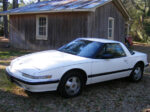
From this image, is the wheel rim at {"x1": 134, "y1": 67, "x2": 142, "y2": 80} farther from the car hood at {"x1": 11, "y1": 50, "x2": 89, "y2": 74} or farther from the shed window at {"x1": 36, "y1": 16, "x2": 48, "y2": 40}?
the shed window at {"x1": 36, "y1": 16, "x2": 48, "y2": 40}

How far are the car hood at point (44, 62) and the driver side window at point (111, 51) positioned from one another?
0.59 meters

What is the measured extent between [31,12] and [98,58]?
965 cm

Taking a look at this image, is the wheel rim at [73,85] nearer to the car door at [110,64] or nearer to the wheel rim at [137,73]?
the car door at [110,64]

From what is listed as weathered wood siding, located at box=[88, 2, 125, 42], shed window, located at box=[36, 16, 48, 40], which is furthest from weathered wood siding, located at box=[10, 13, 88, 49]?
weathered wood siding, located at box=[88, 2, 125, 42]

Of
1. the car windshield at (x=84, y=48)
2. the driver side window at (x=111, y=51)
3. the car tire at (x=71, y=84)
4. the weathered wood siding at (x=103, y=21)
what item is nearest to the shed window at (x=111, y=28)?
the weathered wood siding at (x=103, y=21)

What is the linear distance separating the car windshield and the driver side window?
0.16 metres

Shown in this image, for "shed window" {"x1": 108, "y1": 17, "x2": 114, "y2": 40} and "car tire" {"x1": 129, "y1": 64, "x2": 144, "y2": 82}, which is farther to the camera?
"shed window" {"x1": 108, "y1": 17, "x2": 114, "y2": 40}

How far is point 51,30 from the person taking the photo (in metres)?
13.6

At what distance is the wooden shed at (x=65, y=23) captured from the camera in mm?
12016

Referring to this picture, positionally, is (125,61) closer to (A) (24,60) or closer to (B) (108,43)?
(B) (108,43)

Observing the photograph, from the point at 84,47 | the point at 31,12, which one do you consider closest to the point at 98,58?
the point at 84,47

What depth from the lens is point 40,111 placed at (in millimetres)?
4059

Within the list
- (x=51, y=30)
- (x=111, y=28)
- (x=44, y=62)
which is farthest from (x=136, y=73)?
(x=111, y=28)

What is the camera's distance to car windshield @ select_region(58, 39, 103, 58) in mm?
5387
